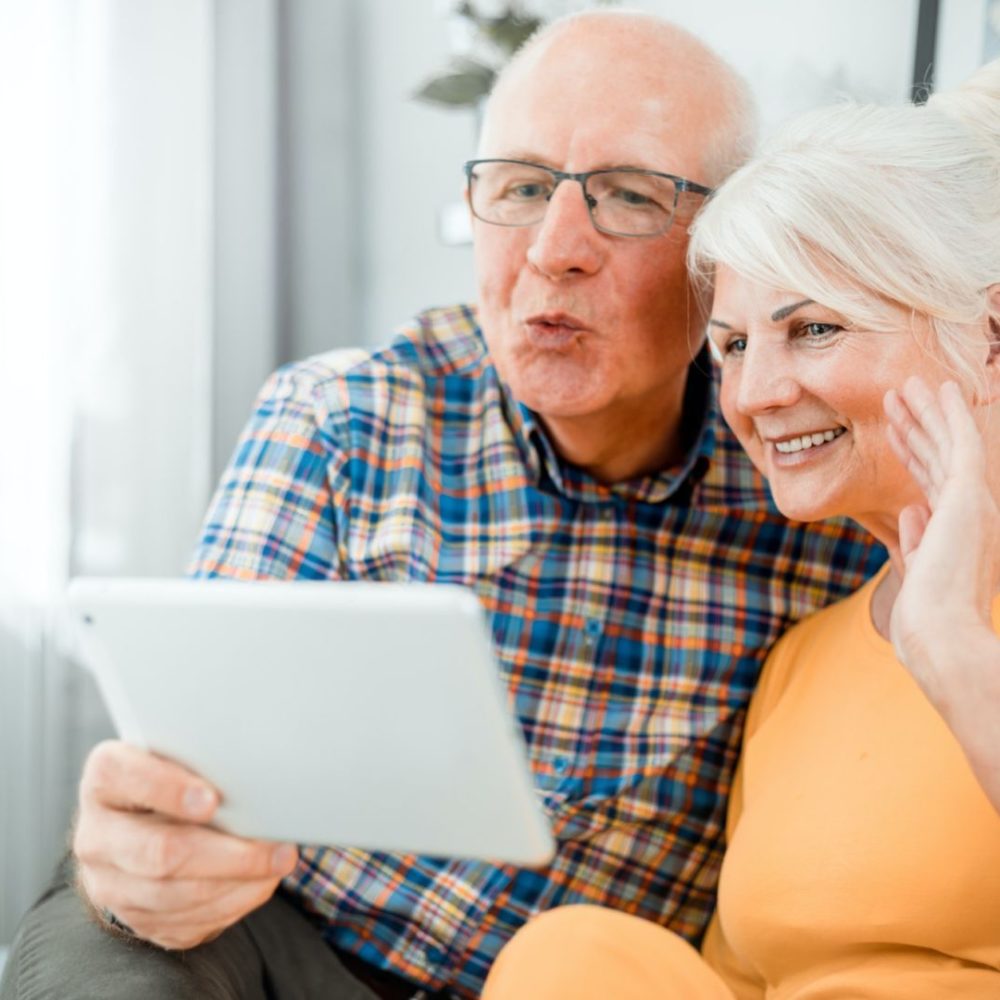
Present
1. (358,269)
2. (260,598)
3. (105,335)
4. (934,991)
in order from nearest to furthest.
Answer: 1. (260,598)
2. (934,991)
3. (105,335)
4. (358,269)

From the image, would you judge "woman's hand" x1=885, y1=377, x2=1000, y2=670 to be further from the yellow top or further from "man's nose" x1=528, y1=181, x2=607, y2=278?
"man's nose" x1=528, y1=181, x2=607, y2=278

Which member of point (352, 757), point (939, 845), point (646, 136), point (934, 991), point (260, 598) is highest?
point (646, 136)

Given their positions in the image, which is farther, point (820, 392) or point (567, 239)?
point (567, 239)

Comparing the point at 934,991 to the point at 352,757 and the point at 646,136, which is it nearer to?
the point at 352,757

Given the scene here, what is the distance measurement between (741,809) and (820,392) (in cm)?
48

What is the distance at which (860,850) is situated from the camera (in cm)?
109

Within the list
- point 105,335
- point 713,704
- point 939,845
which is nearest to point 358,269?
point 105,335

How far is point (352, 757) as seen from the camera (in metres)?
0.84

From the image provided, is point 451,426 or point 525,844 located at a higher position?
point 451,426

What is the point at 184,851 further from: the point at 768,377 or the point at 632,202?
the point at 632,202

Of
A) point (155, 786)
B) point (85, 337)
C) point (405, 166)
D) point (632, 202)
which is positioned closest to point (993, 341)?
point (632, 202)

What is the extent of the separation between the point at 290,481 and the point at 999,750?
85cm

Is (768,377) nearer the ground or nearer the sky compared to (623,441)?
nearer the sky

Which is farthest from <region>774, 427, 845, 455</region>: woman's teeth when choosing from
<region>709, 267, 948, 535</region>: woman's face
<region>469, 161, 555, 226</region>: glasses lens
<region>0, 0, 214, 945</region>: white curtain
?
<region>0, 0, 214, 945</region>: white curtain
